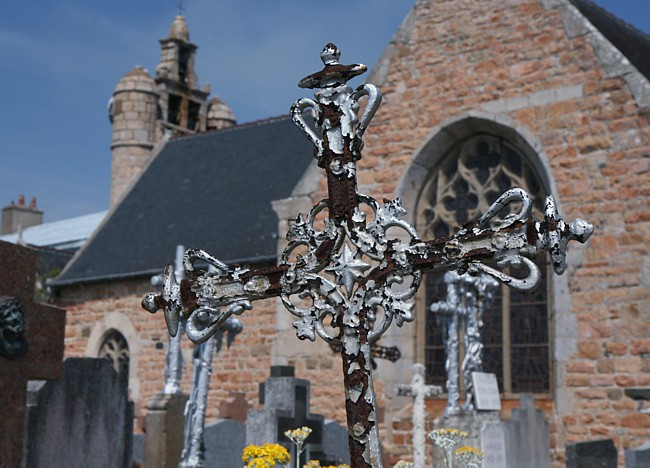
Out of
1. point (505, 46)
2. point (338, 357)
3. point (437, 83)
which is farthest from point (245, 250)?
point (505, 46)

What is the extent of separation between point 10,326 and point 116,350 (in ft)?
41.3

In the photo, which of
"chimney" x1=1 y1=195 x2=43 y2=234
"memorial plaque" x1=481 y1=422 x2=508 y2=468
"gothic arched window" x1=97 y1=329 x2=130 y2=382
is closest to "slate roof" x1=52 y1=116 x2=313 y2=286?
"gothic arched window" x1=97 y1=329 x2=130 y2=382

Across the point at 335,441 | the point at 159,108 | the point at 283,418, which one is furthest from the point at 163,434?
the point at 159,108

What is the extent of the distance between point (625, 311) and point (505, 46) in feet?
12.5

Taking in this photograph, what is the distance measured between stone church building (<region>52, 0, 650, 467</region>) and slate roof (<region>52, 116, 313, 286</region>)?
7 cm

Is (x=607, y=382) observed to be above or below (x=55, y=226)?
below

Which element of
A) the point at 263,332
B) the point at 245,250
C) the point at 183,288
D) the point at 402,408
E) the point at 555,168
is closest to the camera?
the point at 183,288

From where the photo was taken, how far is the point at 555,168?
488 inches

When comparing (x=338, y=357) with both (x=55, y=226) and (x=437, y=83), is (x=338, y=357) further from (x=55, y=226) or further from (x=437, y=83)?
(x=55, y=226)

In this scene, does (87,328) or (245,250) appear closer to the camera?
(245,250)

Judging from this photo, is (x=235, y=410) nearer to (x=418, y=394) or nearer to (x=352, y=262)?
(x=418, y=394)

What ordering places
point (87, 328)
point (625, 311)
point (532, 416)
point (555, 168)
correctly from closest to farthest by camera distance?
point (532, 416)
point (625, 311)
point (555, 168)
point (87, 328)

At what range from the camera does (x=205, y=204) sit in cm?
1938

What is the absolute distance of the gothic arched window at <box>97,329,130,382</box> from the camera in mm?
18000
